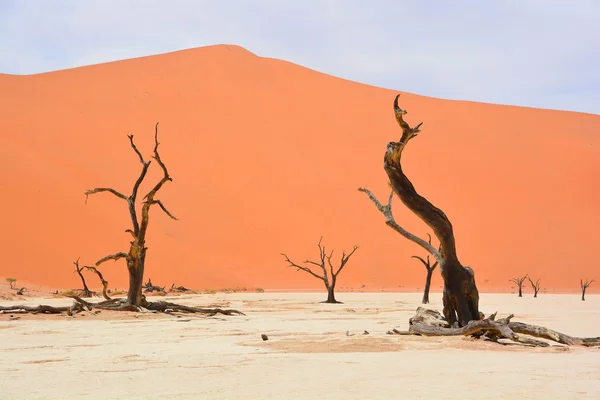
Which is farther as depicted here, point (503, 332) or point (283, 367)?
Result: point (503, 332)

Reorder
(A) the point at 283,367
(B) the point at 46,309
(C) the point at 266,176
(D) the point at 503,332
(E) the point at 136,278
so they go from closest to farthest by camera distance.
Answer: (A) the point at 283,367 < (D) the point at 503,332 < (B) the point at 46,309 < (E) the point at 136,278 < (C) the point at 266,176

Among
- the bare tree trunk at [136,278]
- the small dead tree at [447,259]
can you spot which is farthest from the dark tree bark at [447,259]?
the bare tree trunk at [136,278]

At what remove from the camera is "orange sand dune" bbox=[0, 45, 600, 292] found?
127ft

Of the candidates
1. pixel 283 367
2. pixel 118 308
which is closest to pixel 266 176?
pixel 118 308

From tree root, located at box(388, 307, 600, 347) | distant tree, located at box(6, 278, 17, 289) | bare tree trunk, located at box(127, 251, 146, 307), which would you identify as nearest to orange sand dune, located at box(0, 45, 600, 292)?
distant tree, located at box(6, 278, 17, 289)

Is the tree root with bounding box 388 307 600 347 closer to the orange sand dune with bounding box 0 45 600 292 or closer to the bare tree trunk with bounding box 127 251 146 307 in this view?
the bare tree trunk with bounding box 127 251 146 307

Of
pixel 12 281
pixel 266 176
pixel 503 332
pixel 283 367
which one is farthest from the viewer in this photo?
pixel 266 176

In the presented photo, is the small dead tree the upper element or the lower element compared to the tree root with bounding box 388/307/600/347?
upper

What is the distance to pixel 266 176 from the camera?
4994 centimetres

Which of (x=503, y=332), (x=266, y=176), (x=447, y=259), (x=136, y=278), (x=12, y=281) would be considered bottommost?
(x=503, y=332)

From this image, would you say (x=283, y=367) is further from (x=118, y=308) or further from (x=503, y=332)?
(x=118, y=308)

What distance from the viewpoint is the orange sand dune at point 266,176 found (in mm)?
38719

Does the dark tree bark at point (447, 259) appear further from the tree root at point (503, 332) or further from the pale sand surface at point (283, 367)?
the pale sand surface at point (283, 367)

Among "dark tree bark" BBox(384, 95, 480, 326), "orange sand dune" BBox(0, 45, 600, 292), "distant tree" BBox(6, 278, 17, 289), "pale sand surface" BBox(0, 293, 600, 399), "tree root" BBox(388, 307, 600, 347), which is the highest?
"orange sand dune" BBox(0, 45, 600, 292)
